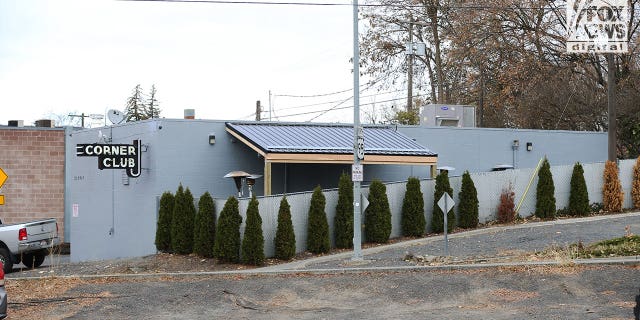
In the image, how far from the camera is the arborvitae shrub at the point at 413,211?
24.3 metres

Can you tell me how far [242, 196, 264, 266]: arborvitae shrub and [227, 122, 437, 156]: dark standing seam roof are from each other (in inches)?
120

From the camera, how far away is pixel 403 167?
93.3 feet

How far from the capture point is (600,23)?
109 ft

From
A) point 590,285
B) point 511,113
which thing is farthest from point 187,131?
point 511,113

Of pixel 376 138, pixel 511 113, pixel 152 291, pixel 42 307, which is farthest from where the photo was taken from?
pixel 511 113

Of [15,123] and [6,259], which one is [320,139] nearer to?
[6,259]

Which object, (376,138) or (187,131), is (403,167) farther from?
(187,131)

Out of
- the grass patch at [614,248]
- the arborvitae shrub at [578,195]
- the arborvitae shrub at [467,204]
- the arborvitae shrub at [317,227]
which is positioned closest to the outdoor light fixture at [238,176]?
the arborvitae shrub at [317,227]

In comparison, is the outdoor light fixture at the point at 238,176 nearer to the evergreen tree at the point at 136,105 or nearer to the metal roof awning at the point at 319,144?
the metal roof awning at the point at 319,144

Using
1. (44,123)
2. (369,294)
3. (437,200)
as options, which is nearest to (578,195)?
(437,200)

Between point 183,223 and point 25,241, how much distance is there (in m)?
5.06

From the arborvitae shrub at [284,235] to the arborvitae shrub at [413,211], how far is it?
4.40 meters

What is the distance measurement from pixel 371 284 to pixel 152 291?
431cm

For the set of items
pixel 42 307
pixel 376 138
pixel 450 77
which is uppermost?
pixel 450 77
